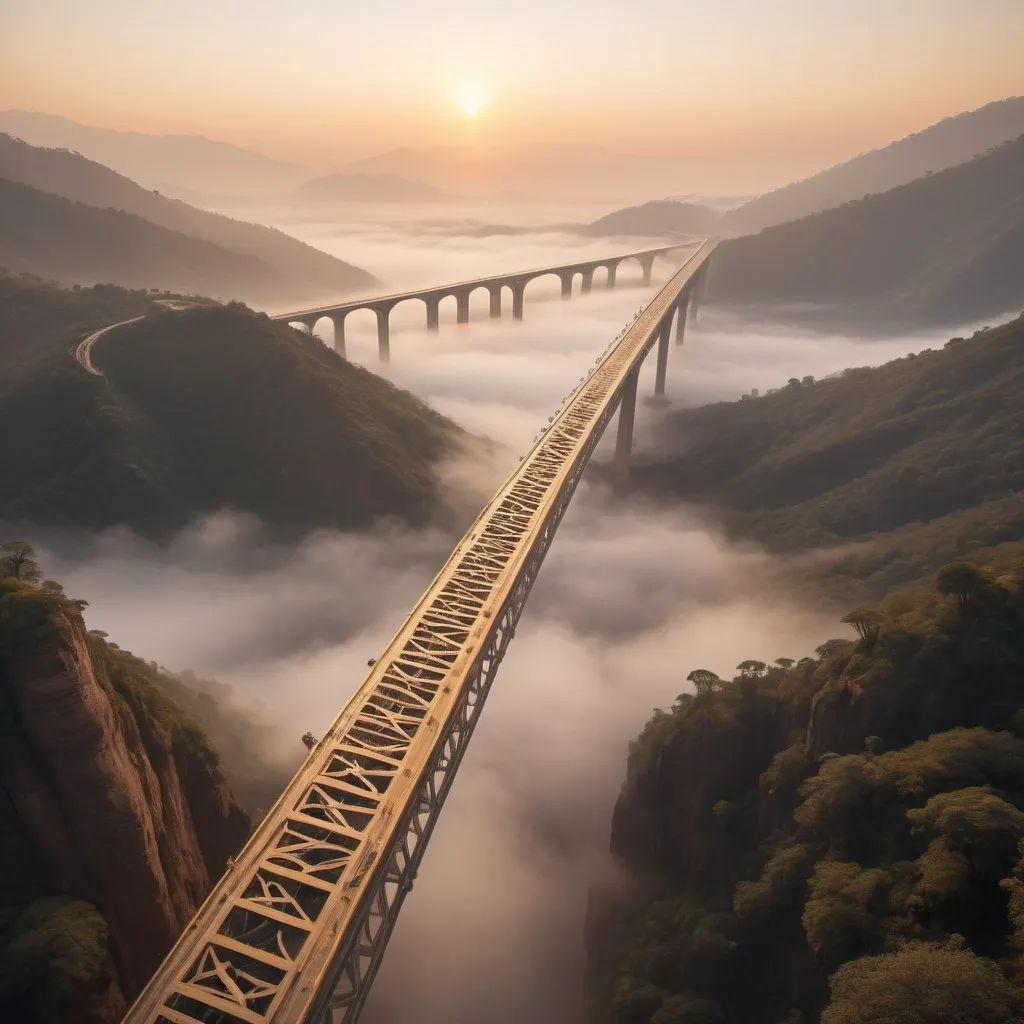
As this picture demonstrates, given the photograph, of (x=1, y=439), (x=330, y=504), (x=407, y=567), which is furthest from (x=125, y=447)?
(x=407, y=567)

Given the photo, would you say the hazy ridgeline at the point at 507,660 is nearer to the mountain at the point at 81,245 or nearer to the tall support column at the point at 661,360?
the tall support column at the point at 661,360

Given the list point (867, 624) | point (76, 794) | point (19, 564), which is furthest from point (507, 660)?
point (76, 794)

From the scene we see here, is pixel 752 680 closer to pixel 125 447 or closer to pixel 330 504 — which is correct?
pixel 330 504

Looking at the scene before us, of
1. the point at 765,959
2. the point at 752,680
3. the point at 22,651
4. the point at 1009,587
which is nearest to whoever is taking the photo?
the point at 22,651

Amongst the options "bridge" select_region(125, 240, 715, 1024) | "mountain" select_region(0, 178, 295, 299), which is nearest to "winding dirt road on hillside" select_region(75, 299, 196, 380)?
"bridge" select_region(125, 240, 715, 1024)

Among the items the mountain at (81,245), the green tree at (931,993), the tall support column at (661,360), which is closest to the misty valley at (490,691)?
the green tree at (931,993)

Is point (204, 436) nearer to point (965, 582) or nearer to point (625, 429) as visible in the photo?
point (625, 429)

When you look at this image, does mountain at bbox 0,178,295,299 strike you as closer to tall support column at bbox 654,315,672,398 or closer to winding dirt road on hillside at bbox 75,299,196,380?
winding dirt road on hillside at bbox 75,299,196,380
